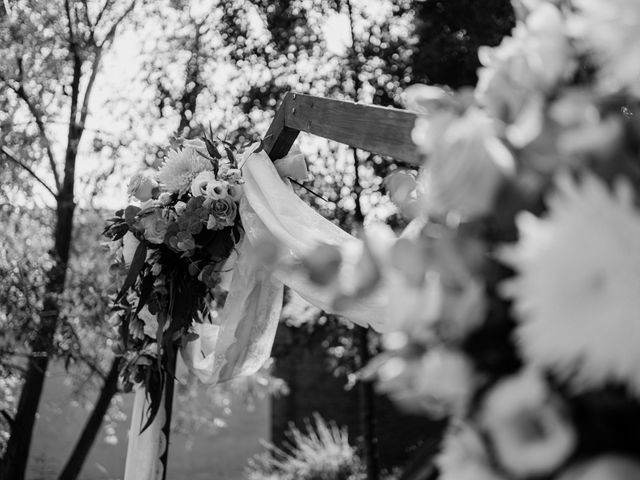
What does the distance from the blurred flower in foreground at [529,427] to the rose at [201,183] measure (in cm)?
258

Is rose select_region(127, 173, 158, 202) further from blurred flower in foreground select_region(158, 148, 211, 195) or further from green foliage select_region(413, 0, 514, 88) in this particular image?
green foliage select_region(413, 0, 514, 88)

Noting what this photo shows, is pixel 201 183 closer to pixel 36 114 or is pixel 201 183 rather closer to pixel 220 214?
pixel 220 214

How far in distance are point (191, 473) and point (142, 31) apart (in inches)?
258

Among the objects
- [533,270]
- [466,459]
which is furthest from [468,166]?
[466,459]

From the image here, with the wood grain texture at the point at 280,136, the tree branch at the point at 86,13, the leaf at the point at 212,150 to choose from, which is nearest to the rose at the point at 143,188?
the leaf at the point at 212,150

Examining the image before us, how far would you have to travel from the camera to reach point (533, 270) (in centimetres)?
63

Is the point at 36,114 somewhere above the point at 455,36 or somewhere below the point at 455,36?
below

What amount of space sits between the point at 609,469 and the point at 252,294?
107 inches

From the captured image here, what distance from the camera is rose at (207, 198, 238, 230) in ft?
10.3

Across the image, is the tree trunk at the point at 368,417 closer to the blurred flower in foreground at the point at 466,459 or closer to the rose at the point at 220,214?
the rose at the point at 220,214

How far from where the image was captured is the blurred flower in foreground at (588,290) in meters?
0.61

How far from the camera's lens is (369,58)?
6199 mm

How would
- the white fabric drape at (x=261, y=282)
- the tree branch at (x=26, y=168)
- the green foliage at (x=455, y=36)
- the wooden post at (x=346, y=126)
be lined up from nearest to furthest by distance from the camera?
the wooden post at (x=346, y=126)
the white fabric drape at (x=261, y=282)
the tree branch at (x=26, y=168)
the green foliage at (x=455, y=36)

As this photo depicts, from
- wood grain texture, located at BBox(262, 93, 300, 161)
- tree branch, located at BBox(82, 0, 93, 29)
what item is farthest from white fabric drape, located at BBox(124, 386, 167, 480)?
tree branch, located at BBox(82, 0, 93, 29)
